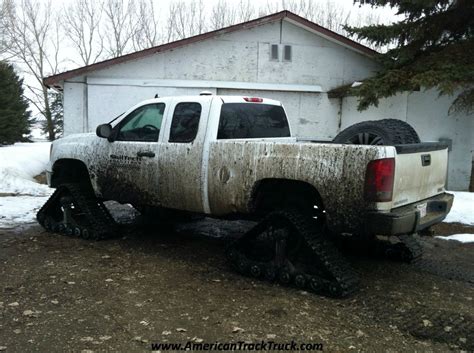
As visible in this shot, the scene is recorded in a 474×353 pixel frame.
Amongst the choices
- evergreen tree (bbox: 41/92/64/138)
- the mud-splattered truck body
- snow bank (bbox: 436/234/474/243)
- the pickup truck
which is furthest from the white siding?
evergreen tree (bbox: 41/92/64/138)

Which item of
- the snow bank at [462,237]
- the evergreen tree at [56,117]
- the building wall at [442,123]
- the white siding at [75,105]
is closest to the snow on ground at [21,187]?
the white siding at [75,105]

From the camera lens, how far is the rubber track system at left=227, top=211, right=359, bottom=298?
4602 mm

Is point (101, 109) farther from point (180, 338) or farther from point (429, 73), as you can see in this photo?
point (180, 338)

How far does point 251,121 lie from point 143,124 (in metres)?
1.45

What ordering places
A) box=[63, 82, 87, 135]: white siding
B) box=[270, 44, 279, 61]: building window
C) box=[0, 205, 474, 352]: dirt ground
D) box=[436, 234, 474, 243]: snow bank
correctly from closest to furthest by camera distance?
box=[0, 205, 474, 352]: dirt ground, box=[436, 234, 474, 243]: snow bank, box=[63, 82, 87, 135]: white siding, box=[270, 44, 279, 61]: building window

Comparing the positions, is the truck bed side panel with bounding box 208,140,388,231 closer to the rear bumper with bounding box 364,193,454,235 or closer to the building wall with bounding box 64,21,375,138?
the rear bumper with bounding box 364,193,454,235

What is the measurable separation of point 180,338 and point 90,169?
3590mm

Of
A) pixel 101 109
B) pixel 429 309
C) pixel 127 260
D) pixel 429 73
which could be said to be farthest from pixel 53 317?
pixel 101 109

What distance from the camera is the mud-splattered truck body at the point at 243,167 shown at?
14.2 ft

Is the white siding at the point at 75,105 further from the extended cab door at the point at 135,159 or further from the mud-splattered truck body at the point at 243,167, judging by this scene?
the extended cab door at the point at 135,159

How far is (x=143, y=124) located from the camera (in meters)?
6.20

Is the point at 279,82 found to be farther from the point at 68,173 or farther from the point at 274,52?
the point at 68,173

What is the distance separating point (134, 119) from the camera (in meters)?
6.32

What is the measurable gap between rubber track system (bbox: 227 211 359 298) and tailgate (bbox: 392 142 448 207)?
2.76 ft
